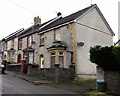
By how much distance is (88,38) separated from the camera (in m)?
20.8

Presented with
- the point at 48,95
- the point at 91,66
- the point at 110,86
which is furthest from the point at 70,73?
the point at 48,95

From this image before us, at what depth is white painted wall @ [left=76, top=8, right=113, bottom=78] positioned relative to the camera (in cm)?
1925

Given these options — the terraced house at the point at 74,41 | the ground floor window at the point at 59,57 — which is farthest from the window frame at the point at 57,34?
the ground floor window at the point at 59,57

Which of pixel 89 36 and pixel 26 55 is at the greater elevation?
pixel 89 36

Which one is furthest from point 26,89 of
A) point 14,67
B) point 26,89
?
point 14,67

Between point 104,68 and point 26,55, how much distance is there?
55.9 ft

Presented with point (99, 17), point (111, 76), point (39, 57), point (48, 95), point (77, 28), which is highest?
point (99, 17)

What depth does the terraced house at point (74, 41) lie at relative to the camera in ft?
62.9

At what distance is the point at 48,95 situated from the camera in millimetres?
9836

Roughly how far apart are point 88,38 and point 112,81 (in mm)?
10174

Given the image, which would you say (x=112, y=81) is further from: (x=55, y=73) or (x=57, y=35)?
(x=57, y=35)

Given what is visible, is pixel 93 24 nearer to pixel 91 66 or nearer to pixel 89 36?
pixel 89 36

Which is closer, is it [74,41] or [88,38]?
[74,41]

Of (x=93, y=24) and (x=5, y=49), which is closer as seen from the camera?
(x=93, y=24)
